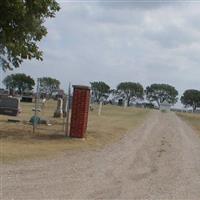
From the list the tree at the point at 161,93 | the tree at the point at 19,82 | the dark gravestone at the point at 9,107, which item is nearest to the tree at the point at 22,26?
the dark gravestone at the point at 9,107

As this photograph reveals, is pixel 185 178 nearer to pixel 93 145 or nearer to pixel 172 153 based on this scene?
pixel 172 153

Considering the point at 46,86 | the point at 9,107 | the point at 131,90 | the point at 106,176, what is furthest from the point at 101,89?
the point at 106,176

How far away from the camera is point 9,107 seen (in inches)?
1442

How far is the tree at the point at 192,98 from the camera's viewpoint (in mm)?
175050

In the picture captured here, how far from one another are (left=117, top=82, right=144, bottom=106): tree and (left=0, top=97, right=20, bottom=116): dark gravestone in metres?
141

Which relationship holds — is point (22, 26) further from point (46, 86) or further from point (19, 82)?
point (19, 82)

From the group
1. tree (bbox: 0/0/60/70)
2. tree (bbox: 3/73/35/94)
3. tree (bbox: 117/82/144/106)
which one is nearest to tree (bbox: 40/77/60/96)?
tree (bbox: 0/0/60/70)

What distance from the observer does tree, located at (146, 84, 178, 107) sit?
182500 mm

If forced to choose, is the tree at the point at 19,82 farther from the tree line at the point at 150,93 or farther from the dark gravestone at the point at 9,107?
the dark gravestone at the point at 9,107

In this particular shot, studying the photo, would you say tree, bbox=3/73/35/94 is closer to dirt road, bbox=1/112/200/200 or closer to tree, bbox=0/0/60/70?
tree, bbox=0/0/60/70

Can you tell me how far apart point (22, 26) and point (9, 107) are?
684 inches

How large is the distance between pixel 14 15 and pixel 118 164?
22.6ft

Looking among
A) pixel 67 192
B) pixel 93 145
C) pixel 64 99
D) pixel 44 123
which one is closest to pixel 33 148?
pixel 93 145

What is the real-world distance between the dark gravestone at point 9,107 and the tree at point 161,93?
479 feet
